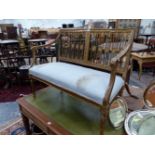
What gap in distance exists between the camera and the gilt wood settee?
1.05 m

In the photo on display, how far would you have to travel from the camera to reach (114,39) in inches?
57.5

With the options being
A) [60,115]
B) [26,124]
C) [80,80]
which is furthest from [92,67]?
[26,124]

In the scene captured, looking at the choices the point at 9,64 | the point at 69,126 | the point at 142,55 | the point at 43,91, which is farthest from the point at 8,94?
the point at 142,55

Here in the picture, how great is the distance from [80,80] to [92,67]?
0.45 meters

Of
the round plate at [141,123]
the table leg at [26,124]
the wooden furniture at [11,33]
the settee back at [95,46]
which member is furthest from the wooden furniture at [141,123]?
the wooden furniture at [11,33]

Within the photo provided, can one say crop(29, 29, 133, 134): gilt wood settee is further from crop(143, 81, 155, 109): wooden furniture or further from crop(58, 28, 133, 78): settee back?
crop(143, 81, 155, 109): wooden furniture

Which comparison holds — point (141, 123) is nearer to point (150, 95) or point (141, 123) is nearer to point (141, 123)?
point (141, 123)

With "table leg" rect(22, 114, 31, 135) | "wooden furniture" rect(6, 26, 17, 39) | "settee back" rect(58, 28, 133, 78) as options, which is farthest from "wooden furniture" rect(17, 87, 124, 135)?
"wooden furniture" rect(6, 26, 17, 39)

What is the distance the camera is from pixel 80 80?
3.91 feet

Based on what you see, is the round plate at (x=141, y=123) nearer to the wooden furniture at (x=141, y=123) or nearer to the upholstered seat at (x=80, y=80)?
the wooden furniture at (x=141, y=123)

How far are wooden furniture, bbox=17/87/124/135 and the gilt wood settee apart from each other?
0.17 metres

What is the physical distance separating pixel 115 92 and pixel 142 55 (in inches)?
79.4

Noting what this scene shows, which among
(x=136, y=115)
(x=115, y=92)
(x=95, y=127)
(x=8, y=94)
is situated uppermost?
(x=115, y=92)
